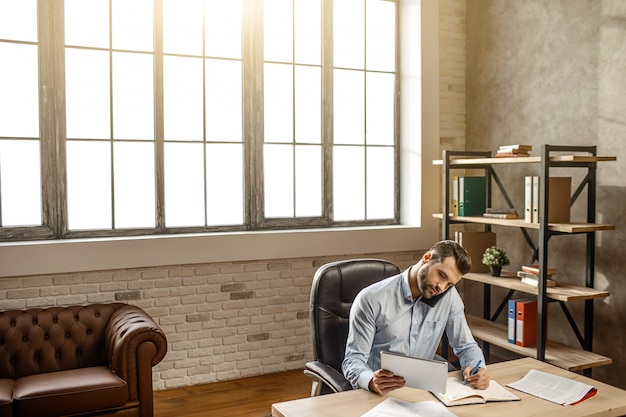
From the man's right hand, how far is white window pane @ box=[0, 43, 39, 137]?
341cm

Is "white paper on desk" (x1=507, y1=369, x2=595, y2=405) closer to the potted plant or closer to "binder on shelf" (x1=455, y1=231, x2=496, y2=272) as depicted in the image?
the potted plant

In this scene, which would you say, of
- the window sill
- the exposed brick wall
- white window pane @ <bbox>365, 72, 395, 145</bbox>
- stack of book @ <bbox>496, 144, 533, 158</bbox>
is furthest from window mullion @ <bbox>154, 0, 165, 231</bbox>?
stack of book @ <bbox>496, 144, 533, 158</bbox>

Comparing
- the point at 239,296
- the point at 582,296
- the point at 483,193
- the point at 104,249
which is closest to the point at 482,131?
the point at 483,193

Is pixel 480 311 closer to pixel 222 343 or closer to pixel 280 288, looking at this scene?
pixel 280 288

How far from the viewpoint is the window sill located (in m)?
4.44

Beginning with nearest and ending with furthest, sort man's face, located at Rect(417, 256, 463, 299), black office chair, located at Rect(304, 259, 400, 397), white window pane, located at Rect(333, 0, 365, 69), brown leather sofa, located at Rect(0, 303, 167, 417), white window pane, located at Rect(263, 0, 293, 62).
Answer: man's face, located at Rect(417, 256, 463, 299) → black office chair, located at Rect(304, 259, 400, 397) → brown leather sofa, located at Rect(0, 303, 167, 417) → white window pane, located at Rect(263, 0, 293, 62) → white window pane, located at Rect(333, 0, 365, 69)

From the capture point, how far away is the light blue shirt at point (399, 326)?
2869 millimetres

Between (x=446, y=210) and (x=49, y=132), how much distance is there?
3.22 metres

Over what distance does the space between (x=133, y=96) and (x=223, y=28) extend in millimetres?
978

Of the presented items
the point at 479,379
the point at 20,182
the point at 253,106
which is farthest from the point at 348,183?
the point at 479,379

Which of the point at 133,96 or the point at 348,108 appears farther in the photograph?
the point at 348,108

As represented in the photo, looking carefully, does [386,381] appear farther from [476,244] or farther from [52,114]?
[52,114]

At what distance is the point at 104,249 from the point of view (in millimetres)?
4645

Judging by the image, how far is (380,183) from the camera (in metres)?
5.96
